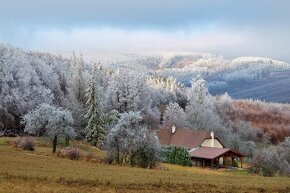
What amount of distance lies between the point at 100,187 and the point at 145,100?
82.0 metres

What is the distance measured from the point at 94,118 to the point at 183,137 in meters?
18.5

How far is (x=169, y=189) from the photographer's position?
3884cm

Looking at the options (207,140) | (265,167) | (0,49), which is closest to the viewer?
(265,167)

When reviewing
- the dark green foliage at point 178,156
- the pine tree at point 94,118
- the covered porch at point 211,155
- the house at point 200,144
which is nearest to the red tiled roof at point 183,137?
the house at point 200,144

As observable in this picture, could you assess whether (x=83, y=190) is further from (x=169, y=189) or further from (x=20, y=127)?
(x=20, y=127)

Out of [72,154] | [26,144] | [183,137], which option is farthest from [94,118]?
[72,154]

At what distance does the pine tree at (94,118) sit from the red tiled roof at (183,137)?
13.8m

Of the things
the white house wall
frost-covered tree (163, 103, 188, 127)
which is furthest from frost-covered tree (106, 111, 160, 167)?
frost-covered tree (163, 103, 188, 127)

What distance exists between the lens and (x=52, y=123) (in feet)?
241

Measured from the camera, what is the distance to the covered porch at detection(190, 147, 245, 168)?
85.0 m

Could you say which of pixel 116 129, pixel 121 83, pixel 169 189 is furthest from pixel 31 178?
pixel 121 83

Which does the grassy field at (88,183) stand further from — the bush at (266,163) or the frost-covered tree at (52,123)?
the bush at (266,163)

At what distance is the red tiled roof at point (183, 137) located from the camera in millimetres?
93369

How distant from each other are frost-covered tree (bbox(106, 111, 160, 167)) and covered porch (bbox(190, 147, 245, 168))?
20124mm
